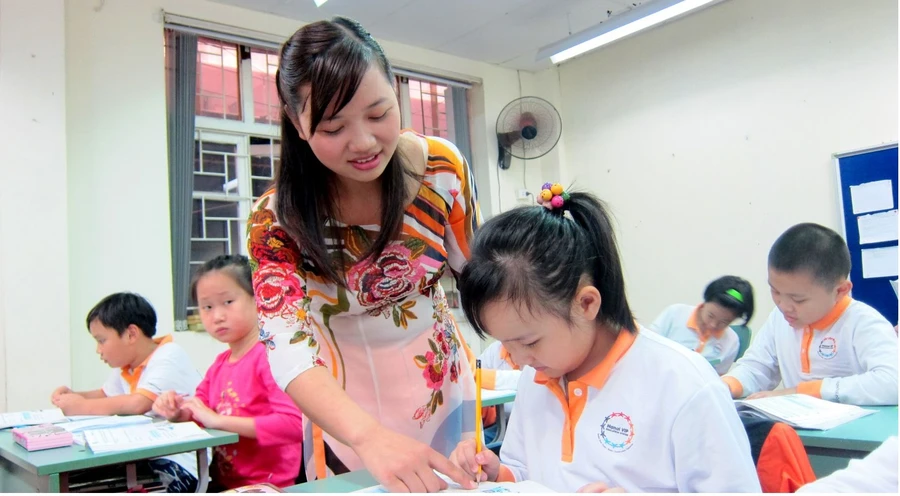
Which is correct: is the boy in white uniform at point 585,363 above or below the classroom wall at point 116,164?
below

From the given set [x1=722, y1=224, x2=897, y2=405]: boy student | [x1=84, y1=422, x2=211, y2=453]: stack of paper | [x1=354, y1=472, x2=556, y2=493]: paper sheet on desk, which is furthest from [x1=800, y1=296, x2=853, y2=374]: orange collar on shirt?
[x1=84, y1=422, x2=211, y2=453]: stack of paper

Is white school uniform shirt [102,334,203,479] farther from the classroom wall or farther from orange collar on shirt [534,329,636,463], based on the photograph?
orange collar on shirt [534,329,636,463]

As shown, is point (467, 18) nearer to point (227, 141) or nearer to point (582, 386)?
point (227, 141)

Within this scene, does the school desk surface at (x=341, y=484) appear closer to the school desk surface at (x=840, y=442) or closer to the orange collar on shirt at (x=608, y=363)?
the orange collar on shirt at (x=608, y=363)

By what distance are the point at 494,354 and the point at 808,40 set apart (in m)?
2.88

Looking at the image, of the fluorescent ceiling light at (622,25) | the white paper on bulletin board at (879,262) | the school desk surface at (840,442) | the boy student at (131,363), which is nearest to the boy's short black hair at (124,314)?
the boy student at (131,363)

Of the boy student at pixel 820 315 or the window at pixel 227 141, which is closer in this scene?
the boy student at pixel 820 315

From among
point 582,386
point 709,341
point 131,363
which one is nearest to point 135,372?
point 131,363

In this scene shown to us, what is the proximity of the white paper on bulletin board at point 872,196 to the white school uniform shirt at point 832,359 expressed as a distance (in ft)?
6.48

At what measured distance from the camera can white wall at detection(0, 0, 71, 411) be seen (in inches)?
122

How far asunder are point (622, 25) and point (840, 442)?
10.6 ft

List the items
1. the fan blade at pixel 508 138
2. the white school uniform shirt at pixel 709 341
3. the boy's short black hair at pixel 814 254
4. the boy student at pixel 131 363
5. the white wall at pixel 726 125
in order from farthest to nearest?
the fan blade at pixel 508 138 < the white wall at pixel 726 125 < the white school uniform shirt at pixel 709 341 < the boy student at pixel 131 363 < the boy's short black hair at pixel 814 254

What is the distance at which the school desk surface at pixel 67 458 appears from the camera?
1.51 metres

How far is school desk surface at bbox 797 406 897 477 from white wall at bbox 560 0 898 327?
2570mm
